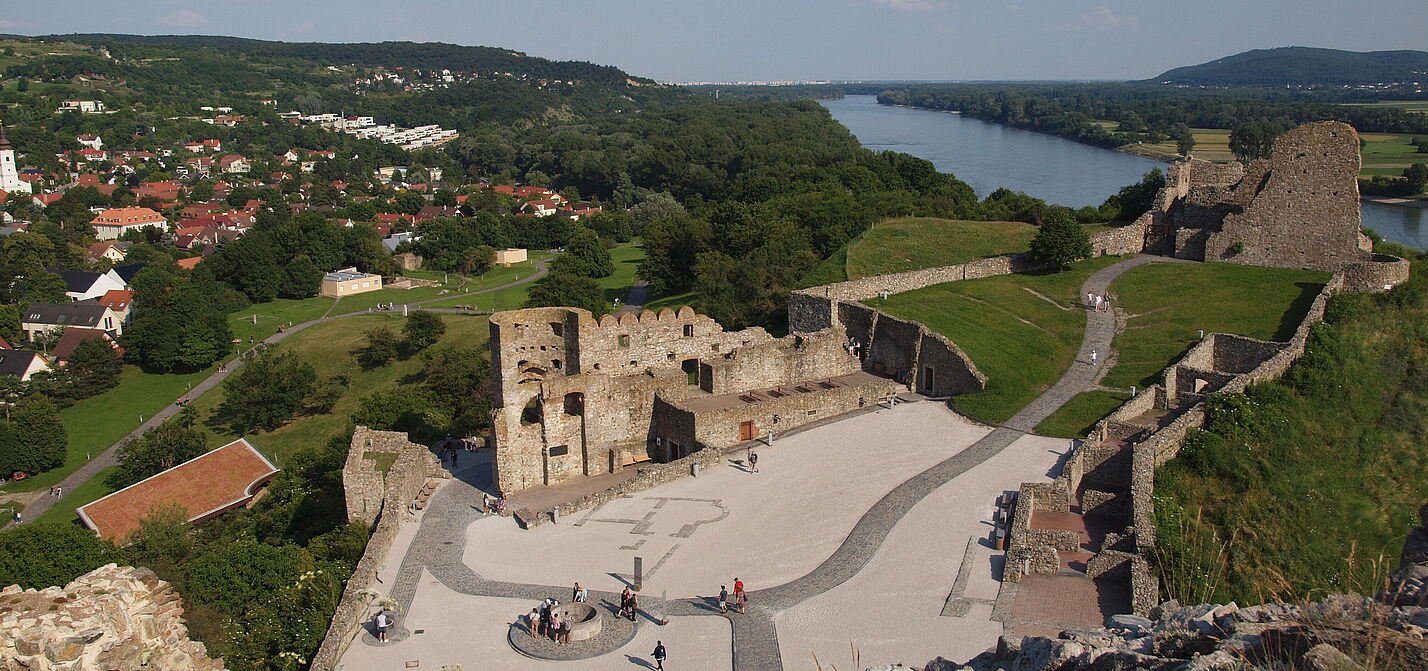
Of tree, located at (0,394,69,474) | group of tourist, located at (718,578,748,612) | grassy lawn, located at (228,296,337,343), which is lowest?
tree, located at (0,394,69,474)

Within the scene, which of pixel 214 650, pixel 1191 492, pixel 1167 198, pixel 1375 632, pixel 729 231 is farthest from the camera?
pixel 729 231

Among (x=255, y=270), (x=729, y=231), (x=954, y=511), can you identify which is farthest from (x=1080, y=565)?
(x=255, y=270)

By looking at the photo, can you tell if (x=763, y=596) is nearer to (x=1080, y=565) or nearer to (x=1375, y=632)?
(x=1080, y=565)

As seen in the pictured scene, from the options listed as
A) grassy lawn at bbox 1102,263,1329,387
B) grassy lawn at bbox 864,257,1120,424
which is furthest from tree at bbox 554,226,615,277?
grassy lawn at bbox 1102,263,1329,387

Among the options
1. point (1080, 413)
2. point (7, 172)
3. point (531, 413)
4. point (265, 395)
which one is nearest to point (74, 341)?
point (265, 395)

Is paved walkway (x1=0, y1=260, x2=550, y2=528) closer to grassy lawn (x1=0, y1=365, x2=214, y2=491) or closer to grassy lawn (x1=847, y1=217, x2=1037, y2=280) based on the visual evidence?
grassy lawn (x1=0, y1=365, x2=214, y2=491)

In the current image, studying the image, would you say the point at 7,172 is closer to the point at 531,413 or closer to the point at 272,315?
the point at 272,315
